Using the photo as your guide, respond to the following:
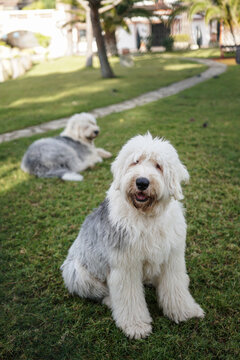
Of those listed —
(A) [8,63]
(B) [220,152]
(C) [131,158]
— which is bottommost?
(B) [220,152]

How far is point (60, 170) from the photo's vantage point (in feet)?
18.6

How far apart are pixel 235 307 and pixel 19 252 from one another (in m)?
2.45

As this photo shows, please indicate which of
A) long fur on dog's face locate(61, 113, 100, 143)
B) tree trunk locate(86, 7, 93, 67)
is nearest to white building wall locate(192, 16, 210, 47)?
tree trunk locate(86, 7, 93, 67)

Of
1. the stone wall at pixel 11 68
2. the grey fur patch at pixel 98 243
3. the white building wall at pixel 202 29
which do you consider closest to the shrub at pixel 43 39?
the stone wall at pixel 11 68

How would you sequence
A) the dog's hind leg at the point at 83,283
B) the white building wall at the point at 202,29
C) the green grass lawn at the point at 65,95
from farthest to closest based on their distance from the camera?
1. the white building wall at the point at 202,29
2. the green grass lawn at the point at 65,95
3. the dog's hind leg at the point at 83,283

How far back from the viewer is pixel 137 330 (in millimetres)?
2457

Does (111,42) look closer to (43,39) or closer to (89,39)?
(89,39)

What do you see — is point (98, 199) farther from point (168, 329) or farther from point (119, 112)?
point (119, 112)

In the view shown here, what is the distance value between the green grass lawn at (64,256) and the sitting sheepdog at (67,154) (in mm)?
191

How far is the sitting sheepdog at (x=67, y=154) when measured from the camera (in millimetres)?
5698

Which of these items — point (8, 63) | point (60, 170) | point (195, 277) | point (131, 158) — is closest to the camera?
point (131, 158)

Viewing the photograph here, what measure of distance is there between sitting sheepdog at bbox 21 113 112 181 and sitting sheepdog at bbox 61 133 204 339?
9.60 ft

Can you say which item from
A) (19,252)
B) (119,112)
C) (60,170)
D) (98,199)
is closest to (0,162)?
(60,170)

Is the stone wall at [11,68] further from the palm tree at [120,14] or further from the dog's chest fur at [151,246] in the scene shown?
the dog's chest fur at [151,246]
